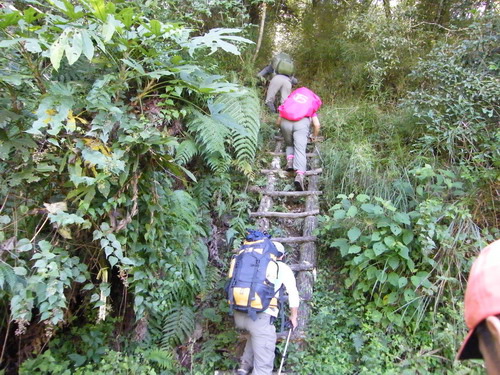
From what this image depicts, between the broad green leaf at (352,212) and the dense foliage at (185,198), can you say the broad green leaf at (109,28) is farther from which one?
the broad green leaf at (352,212)

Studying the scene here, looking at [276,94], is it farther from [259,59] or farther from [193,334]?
[193,334]

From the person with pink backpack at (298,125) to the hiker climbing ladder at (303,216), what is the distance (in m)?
0.20

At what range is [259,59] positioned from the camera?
325 inches

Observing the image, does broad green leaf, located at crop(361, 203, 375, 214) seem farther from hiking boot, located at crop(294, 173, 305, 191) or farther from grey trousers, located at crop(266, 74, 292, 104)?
grey trousers, located at crop(266, 74, 292, 104)

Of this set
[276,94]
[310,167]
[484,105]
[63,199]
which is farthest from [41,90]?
[276,94]

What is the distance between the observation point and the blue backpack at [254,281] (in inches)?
128

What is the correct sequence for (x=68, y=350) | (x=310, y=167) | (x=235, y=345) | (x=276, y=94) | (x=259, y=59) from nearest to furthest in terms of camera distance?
(x=68, y=350) → (x=235, y=345) → (x=310, y=167) → (x=276, y=94) → (x=259, y=59)

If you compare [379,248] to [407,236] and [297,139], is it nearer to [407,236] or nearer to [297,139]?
[407,236]

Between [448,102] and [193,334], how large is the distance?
4156mm

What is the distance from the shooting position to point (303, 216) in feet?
16.3

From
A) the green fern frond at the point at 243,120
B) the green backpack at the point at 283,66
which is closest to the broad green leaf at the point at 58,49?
the green fern frond at the point at 243,120

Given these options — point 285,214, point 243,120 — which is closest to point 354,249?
point 285,214

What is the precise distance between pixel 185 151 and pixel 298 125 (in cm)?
226

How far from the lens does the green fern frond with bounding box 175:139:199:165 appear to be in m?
4.40
